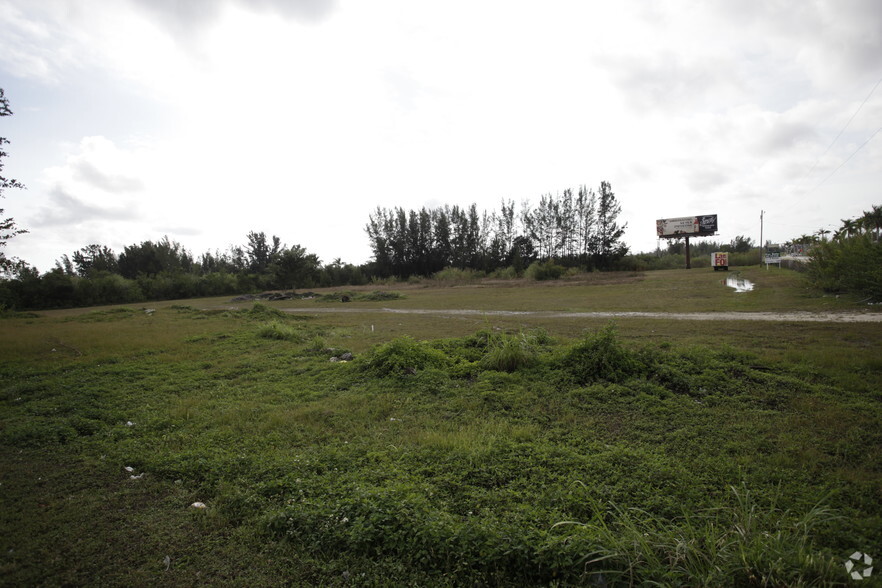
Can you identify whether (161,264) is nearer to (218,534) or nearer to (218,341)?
(218,341)

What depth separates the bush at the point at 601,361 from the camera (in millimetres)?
6102

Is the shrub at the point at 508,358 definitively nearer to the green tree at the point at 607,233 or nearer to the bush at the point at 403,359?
the bush at the point at 403,359

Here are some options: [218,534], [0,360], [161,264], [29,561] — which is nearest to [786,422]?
[218,534]

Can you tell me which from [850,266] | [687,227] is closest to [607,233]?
[687,227]

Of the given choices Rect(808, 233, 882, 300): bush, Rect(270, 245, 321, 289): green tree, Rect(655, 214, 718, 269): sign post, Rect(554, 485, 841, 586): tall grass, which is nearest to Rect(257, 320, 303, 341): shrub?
Rect(554, 485, 841, 586): tall grass

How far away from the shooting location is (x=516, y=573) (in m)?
2.57

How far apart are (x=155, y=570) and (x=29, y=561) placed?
0.86 metres

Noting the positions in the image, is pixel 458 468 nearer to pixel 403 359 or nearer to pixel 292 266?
pixel 403 359

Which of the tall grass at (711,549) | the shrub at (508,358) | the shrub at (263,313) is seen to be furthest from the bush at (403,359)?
the shrub at (263,313)

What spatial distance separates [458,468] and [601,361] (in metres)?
3.44

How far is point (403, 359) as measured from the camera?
7066mm

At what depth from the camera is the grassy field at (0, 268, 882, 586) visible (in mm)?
2602

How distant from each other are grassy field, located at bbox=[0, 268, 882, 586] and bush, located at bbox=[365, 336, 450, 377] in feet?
0.17

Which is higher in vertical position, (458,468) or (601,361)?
(601,361)
